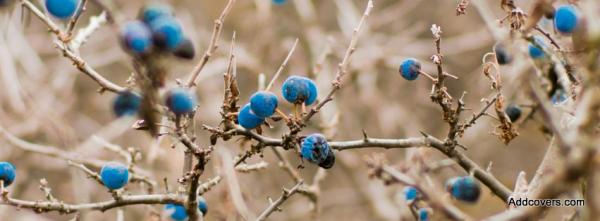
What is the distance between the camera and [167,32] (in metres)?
1.53

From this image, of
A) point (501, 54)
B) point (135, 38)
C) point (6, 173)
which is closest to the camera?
point (135, 38)

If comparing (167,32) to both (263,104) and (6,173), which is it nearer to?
(263,104)

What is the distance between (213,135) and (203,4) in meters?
4.54

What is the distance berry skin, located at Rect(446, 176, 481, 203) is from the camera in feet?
7.55

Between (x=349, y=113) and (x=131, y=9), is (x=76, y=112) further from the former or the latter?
(x=349, y=113)

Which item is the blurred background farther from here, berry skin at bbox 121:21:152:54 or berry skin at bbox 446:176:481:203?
berry skin at bbox 121:21:152:54

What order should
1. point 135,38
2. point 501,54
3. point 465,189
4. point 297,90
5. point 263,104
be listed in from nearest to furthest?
1. point 135,38
2. point 263,104
3. point 297,90
4. point 465,189
5. point 501,54

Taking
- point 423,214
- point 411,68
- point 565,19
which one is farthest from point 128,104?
point 565,19

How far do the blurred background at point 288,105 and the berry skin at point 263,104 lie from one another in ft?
6.17

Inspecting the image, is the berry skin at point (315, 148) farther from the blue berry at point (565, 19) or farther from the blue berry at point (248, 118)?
the blue berry at point (565, 19)

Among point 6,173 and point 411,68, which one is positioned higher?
point 411,68

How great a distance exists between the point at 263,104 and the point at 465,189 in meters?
0.77

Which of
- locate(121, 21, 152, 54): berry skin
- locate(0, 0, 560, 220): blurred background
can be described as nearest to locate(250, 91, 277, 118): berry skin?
locate(121, 21, 152, 54): berry skin

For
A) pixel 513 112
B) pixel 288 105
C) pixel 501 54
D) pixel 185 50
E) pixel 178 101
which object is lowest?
pixel 178 101
